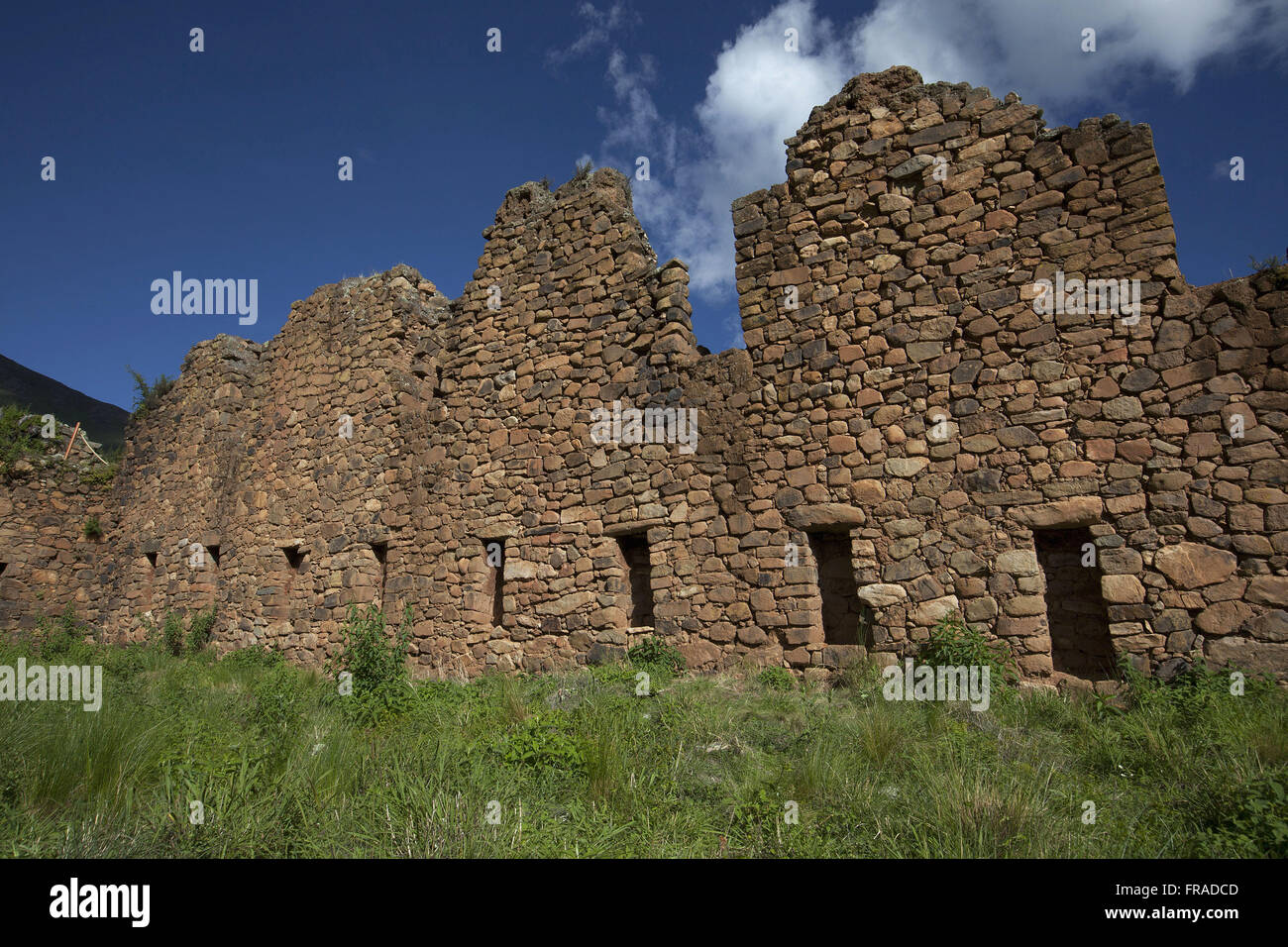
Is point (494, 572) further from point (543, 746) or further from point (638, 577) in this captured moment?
point (543, 746)

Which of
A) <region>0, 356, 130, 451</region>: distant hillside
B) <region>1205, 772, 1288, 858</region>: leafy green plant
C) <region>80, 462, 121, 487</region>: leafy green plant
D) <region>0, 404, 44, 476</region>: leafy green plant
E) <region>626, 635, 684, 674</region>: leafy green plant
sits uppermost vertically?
<region>0, 356, 130, 451</region>: distant hillside

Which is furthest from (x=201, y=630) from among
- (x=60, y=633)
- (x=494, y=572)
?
(x=494, y=572)

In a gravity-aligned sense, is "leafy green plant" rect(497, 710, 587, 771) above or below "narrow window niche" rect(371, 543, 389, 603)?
below

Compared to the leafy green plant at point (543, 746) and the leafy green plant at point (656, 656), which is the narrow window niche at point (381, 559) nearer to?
the leafy green plant at point (656, 656)

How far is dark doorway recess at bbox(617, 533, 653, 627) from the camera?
8219mm

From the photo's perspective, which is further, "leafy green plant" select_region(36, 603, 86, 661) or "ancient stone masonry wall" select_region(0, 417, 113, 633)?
"ancient stone masonry wall" select_region(0, 417, 113, 633)

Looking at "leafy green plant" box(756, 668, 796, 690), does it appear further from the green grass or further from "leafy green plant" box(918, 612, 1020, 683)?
"leafy green plant" box(918, 612, 1020, 683)

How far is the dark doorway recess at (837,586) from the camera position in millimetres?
6926

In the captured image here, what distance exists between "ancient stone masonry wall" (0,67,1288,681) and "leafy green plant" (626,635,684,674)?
8.8 inches

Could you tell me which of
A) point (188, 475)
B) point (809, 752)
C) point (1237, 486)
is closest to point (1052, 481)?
point (1237, 486)

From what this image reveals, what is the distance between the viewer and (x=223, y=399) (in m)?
13.4

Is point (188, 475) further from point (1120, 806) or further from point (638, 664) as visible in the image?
point (1120, 806)

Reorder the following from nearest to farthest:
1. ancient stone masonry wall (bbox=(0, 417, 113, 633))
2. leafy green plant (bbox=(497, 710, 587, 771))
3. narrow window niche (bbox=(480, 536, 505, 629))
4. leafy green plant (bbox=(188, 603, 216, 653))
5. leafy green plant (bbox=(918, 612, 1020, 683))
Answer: leafy green plant (bbox=(497, 710, 587, 771)), leafy green plant (bbox=(918, 612, 1020, 683)), narrow window niche (bbox=(480, 536, 505, 629)), leafy green plant (bbox=(188, 603, 216, 653)), ancient stone masonry wall (bbox=(0, 417, 113, 633))

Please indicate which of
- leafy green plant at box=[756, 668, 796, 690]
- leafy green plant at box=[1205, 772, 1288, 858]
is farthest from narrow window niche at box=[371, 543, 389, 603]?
leafy green plant at box=[1205, 772, 1288, 858]
